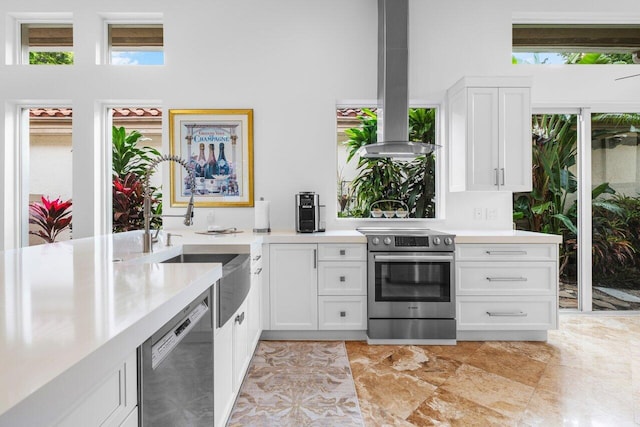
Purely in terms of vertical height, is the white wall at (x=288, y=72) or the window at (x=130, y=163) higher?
the white wall at (x=288, y=72)

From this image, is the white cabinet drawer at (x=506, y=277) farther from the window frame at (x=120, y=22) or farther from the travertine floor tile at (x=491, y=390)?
the window frame at (x=120, y=22)

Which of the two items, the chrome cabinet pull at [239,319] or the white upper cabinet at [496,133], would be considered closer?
the chrome cabinet pull at [239,319]

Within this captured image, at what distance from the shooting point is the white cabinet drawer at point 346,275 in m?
2.86

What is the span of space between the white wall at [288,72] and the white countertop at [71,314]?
2.01 m

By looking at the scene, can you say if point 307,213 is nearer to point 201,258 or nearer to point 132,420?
point 201,258

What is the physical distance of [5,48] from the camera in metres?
3.30

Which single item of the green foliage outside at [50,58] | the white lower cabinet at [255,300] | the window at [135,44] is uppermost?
the window at [135,44]

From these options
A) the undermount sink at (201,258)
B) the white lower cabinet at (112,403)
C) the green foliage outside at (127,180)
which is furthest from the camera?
the green foliage outside at (127,180)

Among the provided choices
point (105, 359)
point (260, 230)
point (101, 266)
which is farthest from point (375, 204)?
point (105, 359)

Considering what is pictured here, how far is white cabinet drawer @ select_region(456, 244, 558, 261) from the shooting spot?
2852mm

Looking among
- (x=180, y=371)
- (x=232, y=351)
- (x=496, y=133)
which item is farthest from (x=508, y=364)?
(x=180, y=371)

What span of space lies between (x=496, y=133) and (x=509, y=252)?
991mm

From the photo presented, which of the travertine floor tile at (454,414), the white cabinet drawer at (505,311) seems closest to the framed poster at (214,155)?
the white cabinet drawer at (505,311)

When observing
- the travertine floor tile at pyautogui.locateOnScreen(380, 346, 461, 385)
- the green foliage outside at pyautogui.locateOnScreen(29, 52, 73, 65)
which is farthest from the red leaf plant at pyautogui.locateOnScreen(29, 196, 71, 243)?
the travertine floor tile at pyautogui.locateOnScreen(380, 346, 461, 385)
